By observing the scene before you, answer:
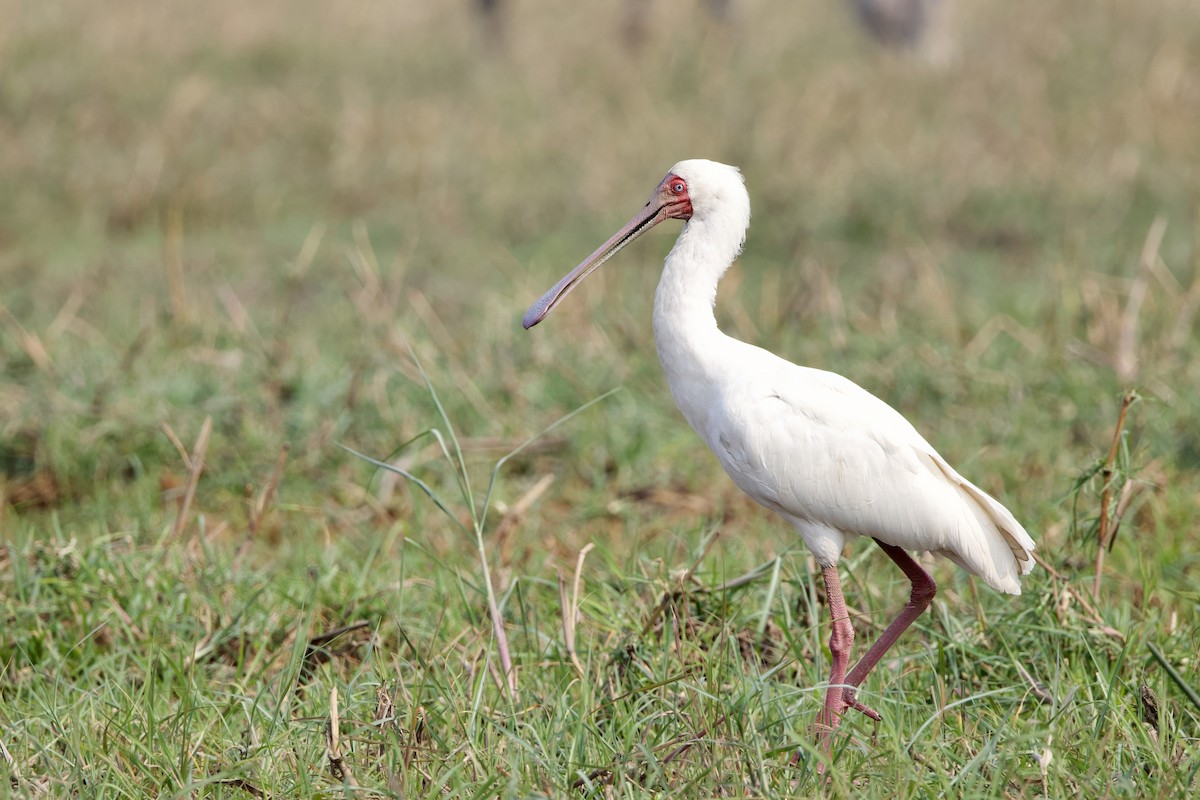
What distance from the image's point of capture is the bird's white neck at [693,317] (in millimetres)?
3508

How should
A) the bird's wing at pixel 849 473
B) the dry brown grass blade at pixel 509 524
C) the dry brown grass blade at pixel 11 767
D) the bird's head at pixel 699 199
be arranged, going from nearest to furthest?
the dry brown grass blade at pixel 11 767
the bird's wing at pixel 849 473
the bird's head at pixel 699 199
the dry brown grass blade at pixel 509 524

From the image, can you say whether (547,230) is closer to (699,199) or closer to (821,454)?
(699,199)

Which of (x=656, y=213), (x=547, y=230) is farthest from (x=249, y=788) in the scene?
(x=547, y=230)

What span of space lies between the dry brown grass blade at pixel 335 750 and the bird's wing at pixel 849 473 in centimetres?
112

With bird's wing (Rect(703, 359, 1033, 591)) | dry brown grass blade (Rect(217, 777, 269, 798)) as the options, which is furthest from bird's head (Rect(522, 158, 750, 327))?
dry brown grass blade (Rect(217, 777, 269, 798))

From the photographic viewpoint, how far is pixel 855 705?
127 inches

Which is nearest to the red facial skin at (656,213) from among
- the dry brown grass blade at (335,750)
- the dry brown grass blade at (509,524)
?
the dry brown grass blade at (509,524)

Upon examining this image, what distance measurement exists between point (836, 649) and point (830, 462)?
45 centimetres

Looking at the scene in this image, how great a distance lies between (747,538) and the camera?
504 cm

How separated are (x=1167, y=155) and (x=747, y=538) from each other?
782 cm

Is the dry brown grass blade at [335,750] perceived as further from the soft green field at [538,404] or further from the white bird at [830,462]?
the white bird at [830,462]

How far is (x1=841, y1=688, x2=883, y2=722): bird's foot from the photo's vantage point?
10.4ft

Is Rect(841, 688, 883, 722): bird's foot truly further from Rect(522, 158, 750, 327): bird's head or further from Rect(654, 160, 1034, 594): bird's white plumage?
Rect(522, 158, 750, 327): bird's head

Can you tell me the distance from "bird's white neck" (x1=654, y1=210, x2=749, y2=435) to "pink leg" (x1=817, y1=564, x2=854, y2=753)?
51cm
